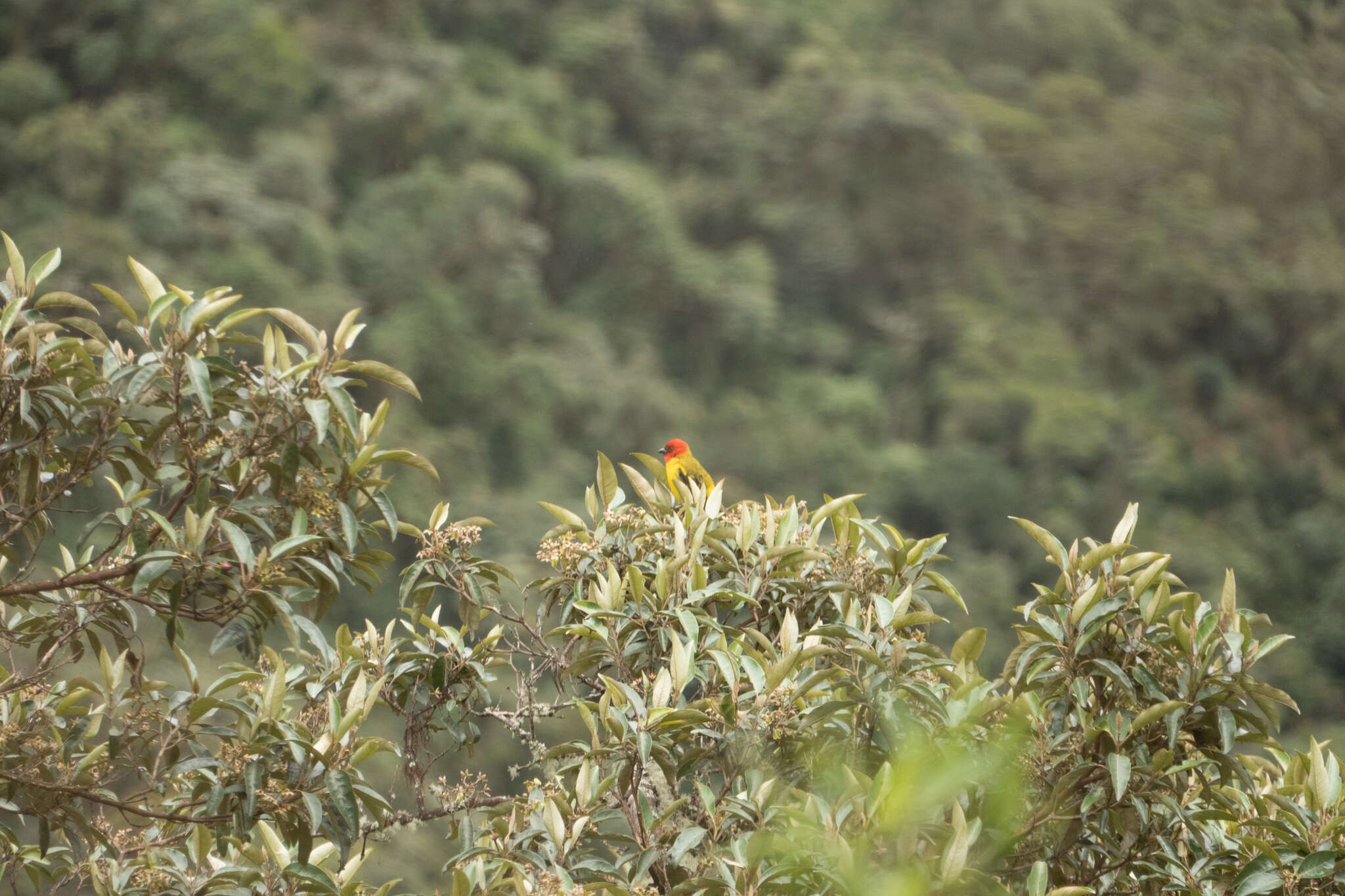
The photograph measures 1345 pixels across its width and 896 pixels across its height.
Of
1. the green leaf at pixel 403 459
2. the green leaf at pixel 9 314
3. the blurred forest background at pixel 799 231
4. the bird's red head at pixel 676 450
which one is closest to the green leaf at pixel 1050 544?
the green leaf at pixel 403 459

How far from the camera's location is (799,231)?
15305mm

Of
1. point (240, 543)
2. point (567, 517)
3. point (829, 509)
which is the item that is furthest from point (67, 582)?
point (829, 509)

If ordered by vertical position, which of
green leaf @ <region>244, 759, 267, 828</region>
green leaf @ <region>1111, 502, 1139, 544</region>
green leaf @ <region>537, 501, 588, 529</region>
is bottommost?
green leaf @ <region>244, 759, 267, 828</region>

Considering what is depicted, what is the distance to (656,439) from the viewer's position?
1231 centimetres

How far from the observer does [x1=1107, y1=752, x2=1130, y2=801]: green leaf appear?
126 centimetres

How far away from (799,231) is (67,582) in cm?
1446

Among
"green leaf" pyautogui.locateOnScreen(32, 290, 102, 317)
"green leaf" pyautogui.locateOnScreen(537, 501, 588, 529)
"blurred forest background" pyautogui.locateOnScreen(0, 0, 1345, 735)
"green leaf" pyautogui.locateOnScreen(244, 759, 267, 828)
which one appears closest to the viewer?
"green leaf" pyautogui.locateOnScreen(244, 759, 267, 828)

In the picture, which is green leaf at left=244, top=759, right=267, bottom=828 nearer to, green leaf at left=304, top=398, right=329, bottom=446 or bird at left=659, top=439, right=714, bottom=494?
green leaf at left=304, top=398, right=329, bottom=446

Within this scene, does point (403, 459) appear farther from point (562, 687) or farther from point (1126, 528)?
point (1126, 528)

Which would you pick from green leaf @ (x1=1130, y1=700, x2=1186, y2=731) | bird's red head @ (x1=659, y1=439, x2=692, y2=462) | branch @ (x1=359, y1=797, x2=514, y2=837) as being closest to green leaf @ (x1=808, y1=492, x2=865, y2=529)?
green leaf @ (x1=1130, y1=700, x2=1186, y2=731)

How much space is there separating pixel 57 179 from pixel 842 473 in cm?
876

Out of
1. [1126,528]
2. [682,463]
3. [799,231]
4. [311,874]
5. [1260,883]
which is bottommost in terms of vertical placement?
[799,231]

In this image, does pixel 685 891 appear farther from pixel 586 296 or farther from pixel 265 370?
pixel 586 296

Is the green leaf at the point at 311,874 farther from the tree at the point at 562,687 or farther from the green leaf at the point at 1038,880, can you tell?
the green leaf at the point at 1038,880
